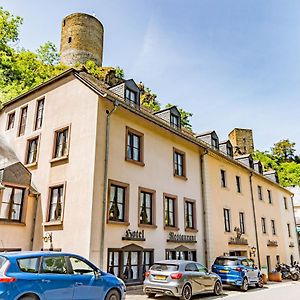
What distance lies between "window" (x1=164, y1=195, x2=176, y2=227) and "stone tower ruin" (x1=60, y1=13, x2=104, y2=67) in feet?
138

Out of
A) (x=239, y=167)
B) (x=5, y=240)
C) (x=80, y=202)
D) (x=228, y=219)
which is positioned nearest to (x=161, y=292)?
(x=80, y=202)

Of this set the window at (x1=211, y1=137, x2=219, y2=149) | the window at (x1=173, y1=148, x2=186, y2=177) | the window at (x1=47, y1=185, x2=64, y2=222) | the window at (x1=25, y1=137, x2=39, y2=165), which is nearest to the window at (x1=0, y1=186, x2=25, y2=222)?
the window at (x1=47, y1=185, x2=64, y2=222)

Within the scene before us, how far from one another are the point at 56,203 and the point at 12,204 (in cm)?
200

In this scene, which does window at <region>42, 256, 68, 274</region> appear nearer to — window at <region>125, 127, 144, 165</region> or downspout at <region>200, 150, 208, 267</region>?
window at <region>125, 127, 144, 165</region>

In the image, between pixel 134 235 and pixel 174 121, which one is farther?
pixel 174 121

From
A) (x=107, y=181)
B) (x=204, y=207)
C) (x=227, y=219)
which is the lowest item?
(x=227, y=219)

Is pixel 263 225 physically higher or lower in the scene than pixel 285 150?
lower

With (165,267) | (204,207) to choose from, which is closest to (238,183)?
(204,207)

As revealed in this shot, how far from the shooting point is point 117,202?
49.4ft

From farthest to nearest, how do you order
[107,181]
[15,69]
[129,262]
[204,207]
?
1. [15,69]
2. [204,207]
3. [129,262]
4. [107,181]

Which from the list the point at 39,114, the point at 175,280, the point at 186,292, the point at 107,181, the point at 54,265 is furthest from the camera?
the point at 39,114

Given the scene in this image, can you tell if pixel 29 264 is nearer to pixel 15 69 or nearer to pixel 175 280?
pixel 175 280

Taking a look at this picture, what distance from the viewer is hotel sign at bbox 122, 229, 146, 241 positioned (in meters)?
14.7

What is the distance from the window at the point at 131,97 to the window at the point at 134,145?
84.4 inches
